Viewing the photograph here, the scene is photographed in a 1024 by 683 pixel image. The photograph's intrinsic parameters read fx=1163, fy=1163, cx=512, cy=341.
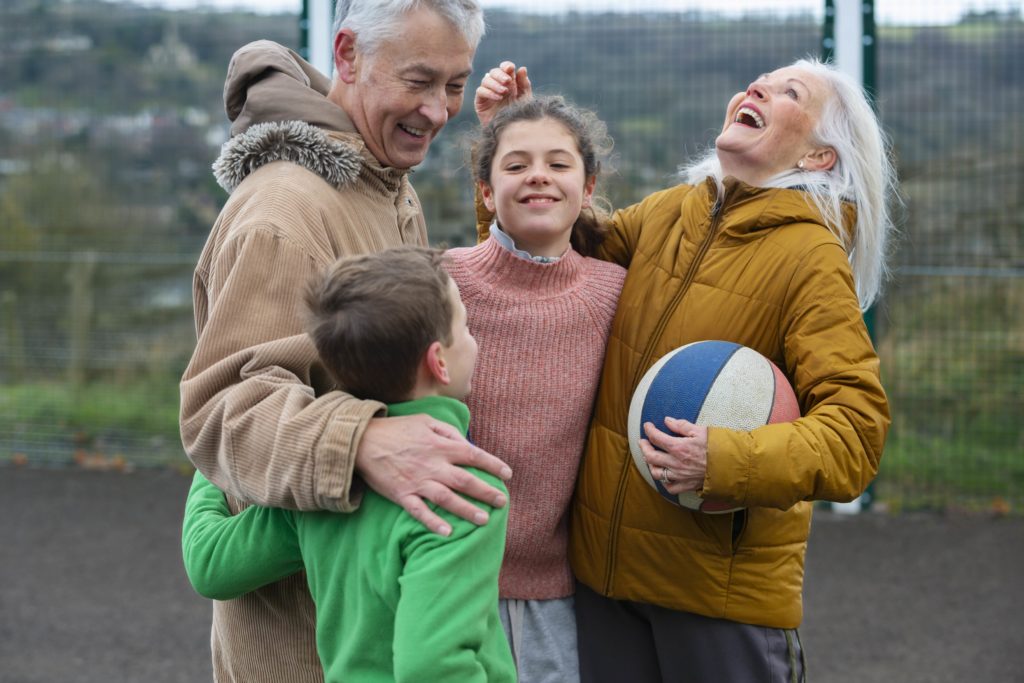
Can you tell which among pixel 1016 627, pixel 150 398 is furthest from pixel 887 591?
pixel 150 398

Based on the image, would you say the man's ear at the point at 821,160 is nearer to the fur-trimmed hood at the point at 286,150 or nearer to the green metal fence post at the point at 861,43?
the fur-trimmed hood at the point at 286,150

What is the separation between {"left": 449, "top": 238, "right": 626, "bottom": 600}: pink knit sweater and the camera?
265 centimetres

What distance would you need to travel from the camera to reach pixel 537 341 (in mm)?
2672

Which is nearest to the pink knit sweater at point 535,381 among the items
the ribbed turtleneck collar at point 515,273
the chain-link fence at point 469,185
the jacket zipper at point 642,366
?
the ribbed turtleneck collar at point 515,273

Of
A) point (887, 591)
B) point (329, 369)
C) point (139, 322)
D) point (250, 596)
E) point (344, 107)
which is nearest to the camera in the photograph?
point (329, 369)

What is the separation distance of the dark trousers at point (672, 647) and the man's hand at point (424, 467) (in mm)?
882

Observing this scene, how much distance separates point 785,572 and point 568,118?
1.18 m

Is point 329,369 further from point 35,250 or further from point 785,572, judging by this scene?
point 35,250

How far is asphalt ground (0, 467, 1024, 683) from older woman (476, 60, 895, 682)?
235cm

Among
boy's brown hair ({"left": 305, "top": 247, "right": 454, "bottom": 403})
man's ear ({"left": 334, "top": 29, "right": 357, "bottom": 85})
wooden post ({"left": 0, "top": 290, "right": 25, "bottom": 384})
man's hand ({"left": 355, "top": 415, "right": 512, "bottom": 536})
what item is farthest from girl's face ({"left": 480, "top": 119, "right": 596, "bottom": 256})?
wooden post ({"left": 0, "top": 290, "right": 25, "bottom": 384})

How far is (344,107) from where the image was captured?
270 centimetres

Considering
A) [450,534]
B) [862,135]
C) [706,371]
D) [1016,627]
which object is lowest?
[1016,627]

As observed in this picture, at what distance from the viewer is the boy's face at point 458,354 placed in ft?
6.81

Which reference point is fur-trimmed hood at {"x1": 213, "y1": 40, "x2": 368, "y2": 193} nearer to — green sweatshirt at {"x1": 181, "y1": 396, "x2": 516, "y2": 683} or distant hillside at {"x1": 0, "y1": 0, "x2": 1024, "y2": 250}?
green sweatshirt at {"x1": 181, "y1": 396, "x2": 516, "y2": 683}
